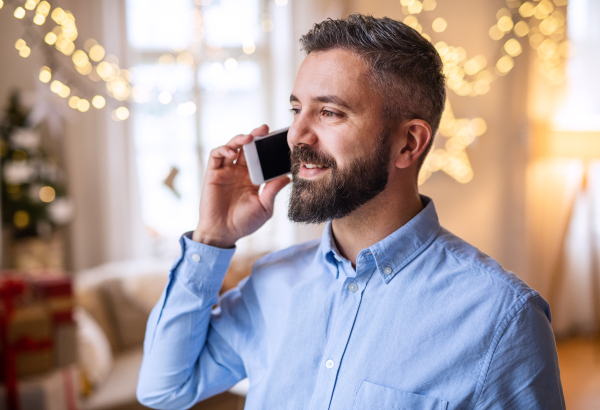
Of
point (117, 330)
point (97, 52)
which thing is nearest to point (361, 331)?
point (117, 330)

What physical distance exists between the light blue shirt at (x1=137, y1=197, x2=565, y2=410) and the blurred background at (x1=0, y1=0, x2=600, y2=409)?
1.96 meters

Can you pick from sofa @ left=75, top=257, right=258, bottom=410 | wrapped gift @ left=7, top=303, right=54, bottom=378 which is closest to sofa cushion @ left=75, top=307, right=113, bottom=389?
sofa @ left=75, top=257, right=258, bottom=410

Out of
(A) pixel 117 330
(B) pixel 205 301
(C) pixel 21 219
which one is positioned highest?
(B) pixel 205 301

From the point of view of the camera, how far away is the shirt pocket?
0.84 meters

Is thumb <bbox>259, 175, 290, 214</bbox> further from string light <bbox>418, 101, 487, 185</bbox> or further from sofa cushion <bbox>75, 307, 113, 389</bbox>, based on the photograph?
string light <bbox>418, 101, 487, 185</bbox>

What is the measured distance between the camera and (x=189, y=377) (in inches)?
43.5

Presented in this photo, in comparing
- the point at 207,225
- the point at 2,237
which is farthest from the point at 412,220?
the point at 2,237

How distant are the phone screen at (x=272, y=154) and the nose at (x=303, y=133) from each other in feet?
0.47

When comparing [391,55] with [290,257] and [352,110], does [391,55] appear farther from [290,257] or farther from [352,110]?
[290,257]

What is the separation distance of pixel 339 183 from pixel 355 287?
0.68 ft

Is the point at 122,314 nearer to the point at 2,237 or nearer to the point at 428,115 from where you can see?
the point at 2,237

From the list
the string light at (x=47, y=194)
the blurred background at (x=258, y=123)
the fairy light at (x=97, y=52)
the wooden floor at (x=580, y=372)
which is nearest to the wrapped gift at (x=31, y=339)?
the blurred background at (x=258, y=123)

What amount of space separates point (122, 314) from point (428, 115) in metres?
2.18

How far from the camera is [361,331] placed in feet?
3.00
